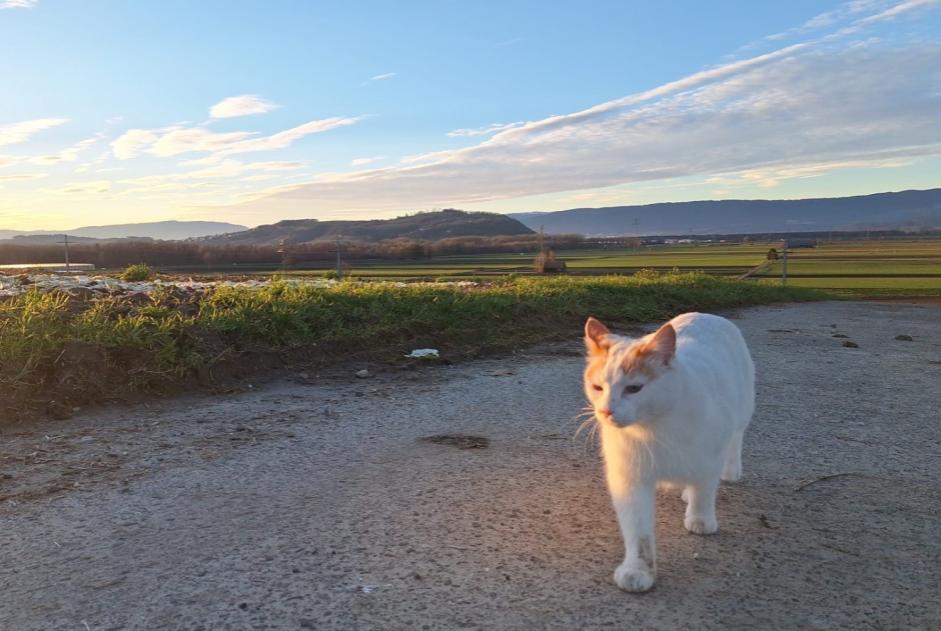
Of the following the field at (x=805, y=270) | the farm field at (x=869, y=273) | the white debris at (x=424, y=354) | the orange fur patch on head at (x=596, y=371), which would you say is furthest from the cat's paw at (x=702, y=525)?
the farm field at (x=869, y=273)

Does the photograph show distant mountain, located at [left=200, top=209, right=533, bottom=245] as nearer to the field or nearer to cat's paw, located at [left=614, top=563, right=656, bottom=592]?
the field

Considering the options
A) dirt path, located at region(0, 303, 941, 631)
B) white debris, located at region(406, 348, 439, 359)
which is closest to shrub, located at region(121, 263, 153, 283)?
white debris, located at region(406, 348, 439, 359)

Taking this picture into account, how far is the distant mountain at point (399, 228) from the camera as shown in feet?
276

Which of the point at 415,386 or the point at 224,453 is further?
the point at 415,386

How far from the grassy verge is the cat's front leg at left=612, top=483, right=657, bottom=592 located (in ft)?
15.0

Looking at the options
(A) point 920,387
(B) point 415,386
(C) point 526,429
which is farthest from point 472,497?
(A) point 920,387

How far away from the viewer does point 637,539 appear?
9.41ft

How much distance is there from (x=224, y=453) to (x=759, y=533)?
3348 mm

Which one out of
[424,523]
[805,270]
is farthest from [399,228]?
[424,523]

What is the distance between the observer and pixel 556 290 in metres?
11.9

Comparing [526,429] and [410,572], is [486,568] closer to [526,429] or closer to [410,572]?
[410,572]

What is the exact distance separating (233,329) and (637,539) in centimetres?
530

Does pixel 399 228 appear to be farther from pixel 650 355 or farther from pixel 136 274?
pixel 650 355

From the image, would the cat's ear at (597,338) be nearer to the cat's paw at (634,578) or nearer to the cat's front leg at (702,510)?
the cat's front leg at (702,510)
